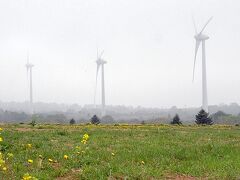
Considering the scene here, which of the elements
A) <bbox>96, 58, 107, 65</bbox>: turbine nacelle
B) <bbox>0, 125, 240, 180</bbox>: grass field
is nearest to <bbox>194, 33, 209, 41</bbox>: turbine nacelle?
<bbox>96, 58, 107, 65</bbox>: turbine nacelle

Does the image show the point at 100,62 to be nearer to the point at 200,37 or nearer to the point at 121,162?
the point at 200,37

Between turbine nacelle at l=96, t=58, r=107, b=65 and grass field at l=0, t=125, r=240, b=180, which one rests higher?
turbine nacelle at l=96, t=58, r=107, b=65

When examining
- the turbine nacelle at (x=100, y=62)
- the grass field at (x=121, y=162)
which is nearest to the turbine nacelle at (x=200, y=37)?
the turbine nacelle at (x=100, y=62)

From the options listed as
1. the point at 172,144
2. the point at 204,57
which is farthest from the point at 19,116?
the point at 172,144

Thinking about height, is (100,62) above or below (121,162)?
above

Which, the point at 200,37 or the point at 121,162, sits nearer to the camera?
the point at 121,162

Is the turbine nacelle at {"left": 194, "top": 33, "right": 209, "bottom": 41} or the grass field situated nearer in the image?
the grass field

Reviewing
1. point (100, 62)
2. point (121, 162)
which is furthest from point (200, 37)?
point (121, 162)

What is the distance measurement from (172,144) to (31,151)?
7.49 m

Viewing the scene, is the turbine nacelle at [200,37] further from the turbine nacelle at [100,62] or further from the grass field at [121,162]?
the grass field at [121,162]

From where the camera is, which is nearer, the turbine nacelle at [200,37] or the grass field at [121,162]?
the grass field at [121,162]

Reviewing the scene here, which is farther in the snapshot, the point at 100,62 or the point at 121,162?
the point at 100,62

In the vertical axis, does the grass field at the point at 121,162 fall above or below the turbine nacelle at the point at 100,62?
below

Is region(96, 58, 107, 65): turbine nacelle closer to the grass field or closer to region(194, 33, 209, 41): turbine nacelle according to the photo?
region(194, 33, 209, 41): turbine nacelle
